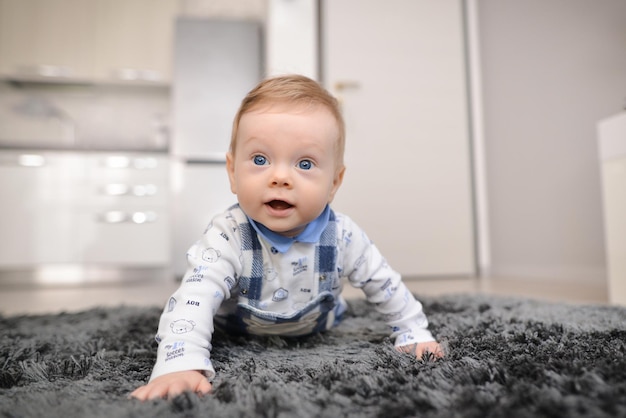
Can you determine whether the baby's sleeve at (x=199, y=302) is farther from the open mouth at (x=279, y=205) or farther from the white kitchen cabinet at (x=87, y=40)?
the white kitchen cabinet at (x=87, y=40)

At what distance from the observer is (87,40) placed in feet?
10.6

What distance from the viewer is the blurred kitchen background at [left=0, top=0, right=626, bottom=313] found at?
8.84 feet

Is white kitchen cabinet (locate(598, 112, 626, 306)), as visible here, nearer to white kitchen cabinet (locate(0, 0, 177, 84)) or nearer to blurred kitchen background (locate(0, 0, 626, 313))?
blurred kitchen background (locate(0, 0, 626, 313))

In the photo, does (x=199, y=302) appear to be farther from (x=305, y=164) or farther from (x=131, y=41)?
(x=131, y=41)

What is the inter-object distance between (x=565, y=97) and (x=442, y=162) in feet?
2.50

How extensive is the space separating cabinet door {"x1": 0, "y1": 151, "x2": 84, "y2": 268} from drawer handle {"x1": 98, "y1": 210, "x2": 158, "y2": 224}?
187mm

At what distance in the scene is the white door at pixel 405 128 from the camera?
9.04 ft

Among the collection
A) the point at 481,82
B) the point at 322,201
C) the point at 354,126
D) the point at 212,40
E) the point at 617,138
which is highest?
the point at 212,40

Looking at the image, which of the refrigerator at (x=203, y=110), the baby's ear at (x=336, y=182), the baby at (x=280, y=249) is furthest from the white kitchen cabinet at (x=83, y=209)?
the baby's ear at (x=336, y=182)

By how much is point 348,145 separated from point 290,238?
6.61 ft

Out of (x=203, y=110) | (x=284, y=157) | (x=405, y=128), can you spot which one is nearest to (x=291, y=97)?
(x=284, y=157)

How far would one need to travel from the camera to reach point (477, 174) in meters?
2.98

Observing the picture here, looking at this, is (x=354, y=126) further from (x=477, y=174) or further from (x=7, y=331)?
(x=7, y=331)

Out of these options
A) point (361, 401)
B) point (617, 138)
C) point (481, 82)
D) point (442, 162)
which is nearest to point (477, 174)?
point (442, 162)
